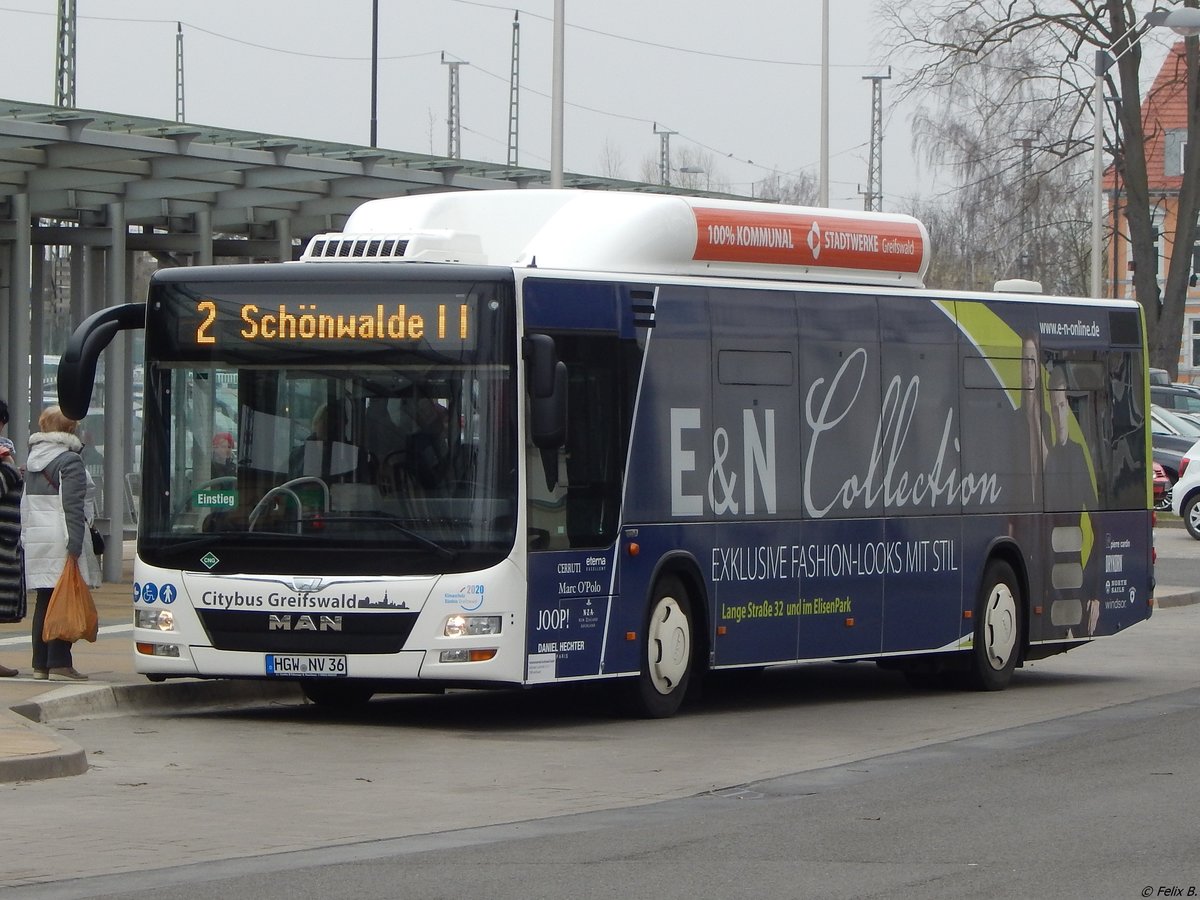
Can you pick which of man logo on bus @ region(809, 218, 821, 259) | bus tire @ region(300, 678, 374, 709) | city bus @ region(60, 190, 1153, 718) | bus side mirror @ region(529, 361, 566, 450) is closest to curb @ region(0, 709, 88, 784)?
city bus @ region(60, 190, 1153, 718)

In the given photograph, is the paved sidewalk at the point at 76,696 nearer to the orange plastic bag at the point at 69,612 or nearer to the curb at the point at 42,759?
the curb at the point at 42,759

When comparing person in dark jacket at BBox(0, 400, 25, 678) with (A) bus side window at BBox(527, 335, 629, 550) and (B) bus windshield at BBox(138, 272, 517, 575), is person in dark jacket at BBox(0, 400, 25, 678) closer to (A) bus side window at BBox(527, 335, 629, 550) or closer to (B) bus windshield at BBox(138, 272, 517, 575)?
(B) bus windshield at BBox(138, 272, 517, 575)

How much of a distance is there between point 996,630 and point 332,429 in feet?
19.6

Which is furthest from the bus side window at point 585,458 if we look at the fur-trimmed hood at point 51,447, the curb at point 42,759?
the fur-trimmed hood at point 51,447

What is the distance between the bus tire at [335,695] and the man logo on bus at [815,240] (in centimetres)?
417

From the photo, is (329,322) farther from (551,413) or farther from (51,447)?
(51,447)

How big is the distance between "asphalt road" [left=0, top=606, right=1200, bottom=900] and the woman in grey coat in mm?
1261

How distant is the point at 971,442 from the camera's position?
1686cm

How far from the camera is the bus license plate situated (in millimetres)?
13203

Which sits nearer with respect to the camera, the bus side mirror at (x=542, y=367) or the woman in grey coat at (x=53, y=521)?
the bus side mirror at (x=542, y=367)

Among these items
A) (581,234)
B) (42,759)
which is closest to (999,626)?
(581,234)

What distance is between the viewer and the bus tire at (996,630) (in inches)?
666

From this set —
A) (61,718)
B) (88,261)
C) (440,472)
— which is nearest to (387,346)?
(440,472)

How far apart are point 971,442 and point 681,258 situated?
10.7 ft
